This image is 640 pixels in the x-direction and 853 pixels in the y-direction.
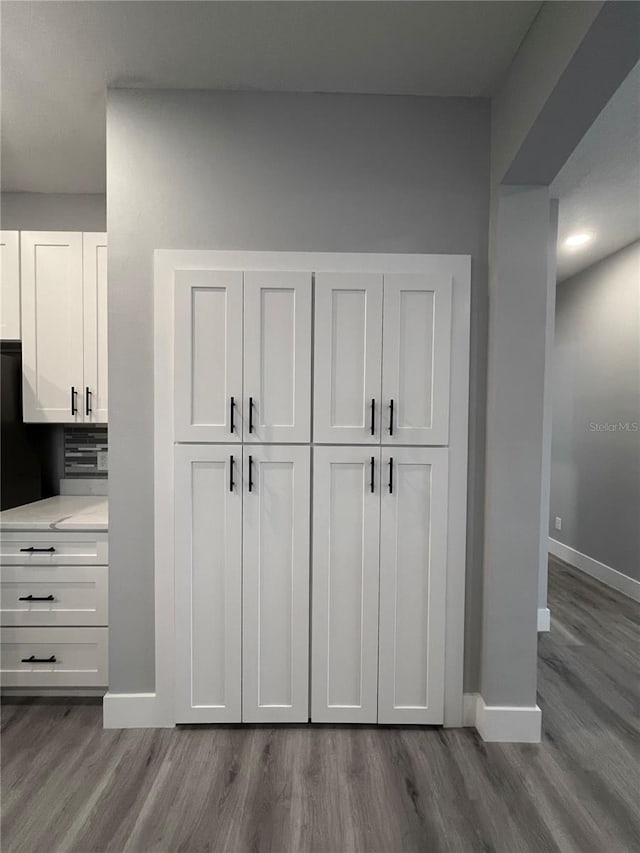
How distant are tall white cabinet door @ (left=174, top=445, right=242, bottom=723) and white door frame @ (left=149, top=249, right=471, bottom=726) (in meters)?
0.05

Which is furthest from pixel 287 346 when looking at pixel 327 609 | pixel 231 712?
pixel 231 712

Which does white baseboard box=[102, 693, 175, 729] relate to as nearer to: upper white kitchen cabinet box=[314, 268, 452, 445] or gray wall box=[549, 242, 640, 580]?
upper white kitchen cabinet box=[314, 268, 452, 445]

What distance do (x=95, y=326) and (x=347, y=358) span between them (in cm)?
142

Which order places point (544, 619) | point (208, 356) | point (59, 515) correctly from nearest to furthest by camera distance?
1. point (208, 356)
2. point (59, 515)
3. point (544, 619)

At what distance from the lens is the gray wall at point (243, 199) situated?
2223 millimetres

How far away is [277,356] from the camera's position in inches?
87.0

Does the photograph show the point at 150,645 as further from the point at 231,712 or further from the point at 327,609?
the point at 327,609

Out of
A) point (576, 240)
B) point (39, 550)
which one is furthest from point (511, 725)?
point (576, 240)

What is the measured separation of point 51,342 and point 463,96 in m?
2.32

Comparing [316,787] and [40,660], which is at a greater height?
[40,660]

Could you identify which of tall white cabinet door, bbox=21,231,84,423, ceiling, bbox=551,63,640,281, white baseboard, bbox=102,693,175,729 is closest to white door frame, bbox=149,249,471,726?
white baseboard, bbox=102,693,175,729

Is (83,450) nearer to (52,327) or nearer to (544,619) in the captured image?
(52,327)

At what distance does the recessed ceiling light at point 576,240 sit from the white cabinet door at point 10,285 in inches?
150

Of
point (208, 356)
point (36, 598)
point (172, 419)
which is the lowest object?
point (36, 598)
